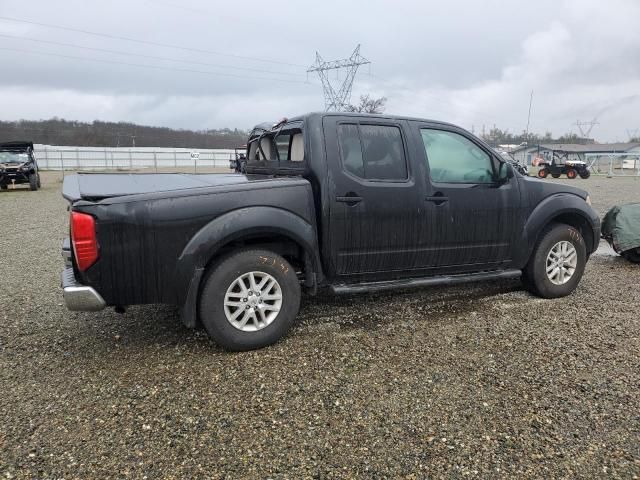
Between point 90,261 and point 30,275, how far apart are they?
11.4 feet

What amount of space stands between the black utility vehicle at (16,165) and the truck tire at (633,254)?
70.1 ft

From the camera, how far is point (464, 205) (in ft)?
14.3

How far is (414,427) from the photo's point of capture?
2.69 m

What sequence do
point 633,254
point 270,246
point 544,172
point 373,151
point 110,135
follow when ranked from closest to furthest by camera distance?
point 270,246 < point 373,151 < point 633,254 < point 544,172 < point 110,135

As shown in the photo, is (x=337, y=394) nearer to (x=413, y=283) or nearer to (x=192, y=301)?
(x=192, y=301)

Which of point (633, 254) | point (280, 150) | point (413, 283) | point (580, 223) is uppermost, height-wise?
point (280, 150)

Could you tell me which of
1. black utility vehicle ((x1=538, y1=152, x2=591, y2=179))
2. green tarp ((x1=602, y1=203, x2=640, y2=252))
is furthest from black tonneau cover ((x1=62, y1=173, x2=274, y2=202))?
black utility vehicle ((x1=538, y1=152, x2=591, y2=179))

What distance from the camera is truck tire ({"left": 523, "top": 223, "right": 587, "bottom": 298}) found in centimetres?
486

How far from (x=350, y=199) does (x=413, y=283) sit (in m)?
0.97

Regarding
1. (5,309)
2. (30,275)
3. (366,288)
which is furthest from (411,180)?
(30,275)

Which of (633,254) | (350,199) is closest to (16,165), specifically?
(350,199)

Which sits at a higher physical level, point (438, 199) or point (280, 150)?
point (280, 150)

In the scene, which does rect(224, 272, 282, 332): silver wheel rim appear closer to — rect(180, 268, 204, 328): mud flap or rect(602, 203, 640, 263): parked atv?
rect(180, 268, 204, 328): mud flap

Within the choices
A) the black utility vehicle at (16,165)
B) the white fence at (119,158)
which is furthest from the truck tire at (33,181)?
the white fence at (119,158)
